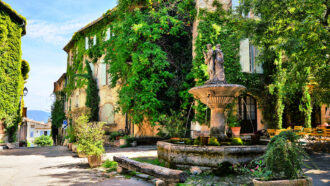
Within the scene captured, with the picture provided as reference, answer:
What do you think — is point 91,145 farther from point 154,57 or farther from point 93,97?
point 93,97

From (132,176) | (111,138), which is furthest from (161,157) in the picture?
(111,138)

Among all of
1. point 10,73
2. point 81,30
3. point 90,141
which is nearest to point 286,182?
point 90,141

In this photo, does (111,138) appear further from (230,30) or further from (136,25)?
(230,30)

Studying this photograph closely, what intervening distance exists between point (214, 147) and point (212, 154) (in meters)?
0.16

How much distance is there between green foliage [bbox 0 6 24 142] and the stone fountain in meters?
14.3

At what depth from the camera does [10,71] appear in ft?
57.8

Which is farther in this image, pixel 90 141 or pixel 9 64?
pixel 9 64

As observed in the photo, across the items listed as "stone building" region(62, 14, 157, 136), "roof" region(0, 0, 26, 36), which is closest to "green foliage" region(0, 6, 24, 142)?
"roof" region(0, 0, 26, 36)

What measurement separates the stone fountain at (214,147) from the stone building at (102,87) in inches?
308

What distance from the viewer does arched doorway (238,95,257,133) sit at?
15016 millimetres

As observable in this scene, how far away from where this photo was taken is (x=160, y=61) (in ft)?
43.9

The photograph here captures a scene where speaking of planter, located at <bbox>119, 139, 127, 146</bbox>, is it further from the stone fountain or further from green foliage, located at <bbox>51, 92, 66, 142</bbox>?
green foliage, located at <bbox>51, 92, 66, 142</bbox>

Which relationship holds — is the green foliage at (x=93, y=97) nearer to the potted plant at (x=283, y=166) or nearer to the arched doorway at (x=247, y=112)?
the arched doorway at (x=247, y=112)

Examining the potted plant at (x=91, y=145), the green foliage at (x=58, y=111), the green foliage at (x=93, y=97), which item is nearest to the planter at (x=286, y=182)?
the potted plant at (x=91, y=145)
